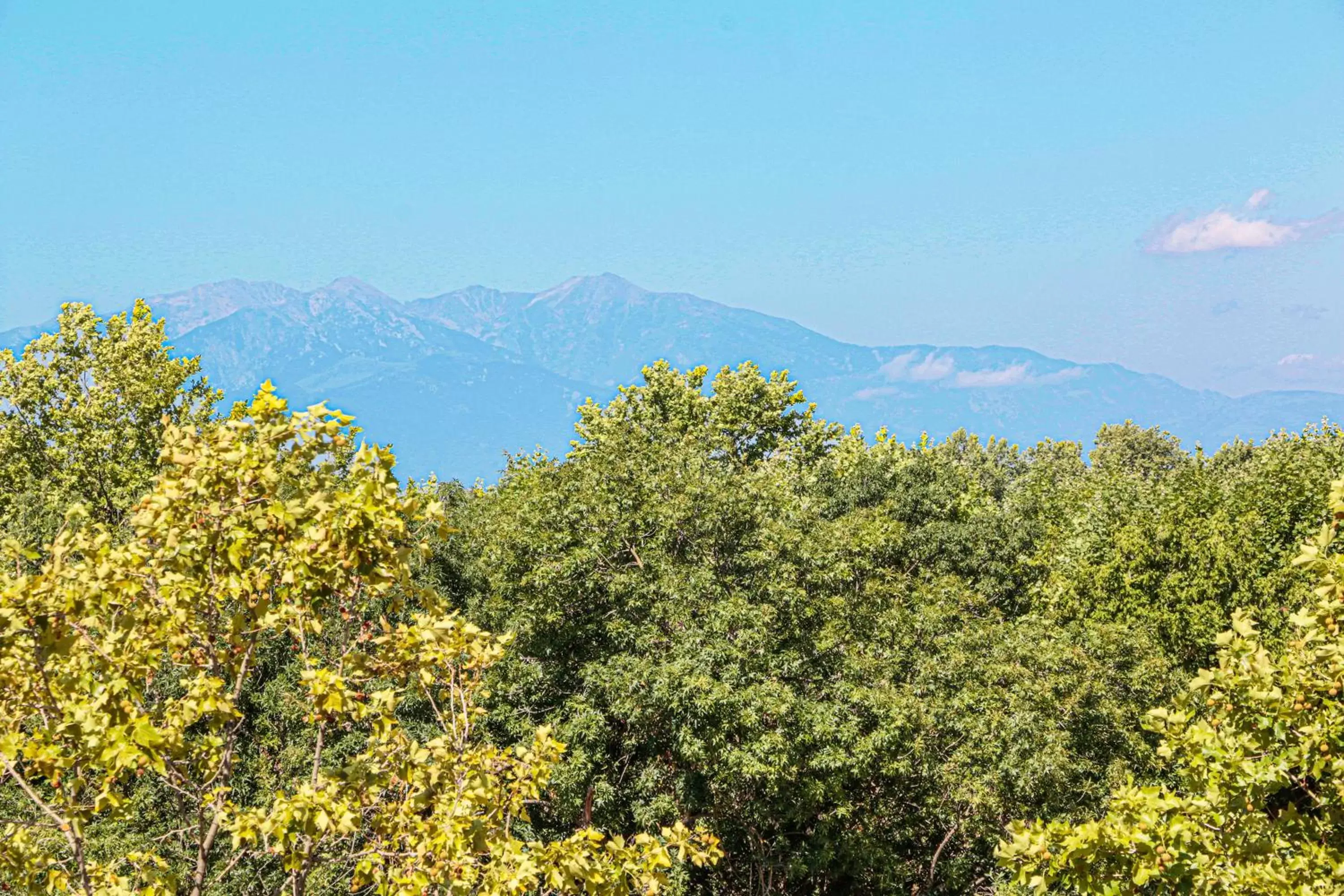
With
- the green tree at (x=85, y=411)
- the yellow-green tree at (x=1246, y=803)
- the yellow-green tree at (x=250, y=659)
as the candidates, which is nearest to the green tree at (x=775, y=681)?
the yellow-green tree at (x=1246, y=803)

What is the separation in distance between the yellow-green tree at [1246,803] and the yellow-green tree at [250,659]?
330cm

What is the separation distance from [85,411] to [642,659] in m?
20.9

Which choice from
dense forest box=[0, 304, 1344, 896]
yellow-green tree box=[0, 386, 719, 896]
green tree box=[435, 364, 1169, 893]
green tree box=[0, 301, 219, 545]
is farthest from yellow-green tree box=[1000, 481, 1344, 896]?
green tree box=[0, 301, 219, 545]

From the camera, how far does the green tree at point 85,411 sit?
28953 millimetres

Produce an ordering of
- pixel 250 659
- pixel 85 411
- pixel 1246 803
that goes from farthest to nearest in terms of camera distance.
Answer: pixel 85 411 → pixel 1246 803 → pixel 250 659

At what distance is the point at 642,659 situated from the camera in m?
17.8

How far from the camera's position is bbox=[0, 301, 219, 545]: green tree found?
28953 millimetres

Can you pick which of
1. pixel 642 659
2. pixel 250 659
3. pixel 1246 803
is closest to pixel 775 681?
pixel 642 659

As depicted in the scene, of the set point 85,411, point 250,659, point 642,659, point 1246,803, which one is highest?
point 85,411

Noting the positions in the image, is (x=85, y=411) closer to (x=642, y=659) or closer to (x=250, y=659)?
(x=642, y=659)

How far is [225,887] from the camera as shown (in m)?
15.8

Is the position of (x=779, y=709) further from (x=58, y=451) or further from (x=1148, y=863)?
(x=58, y=451)

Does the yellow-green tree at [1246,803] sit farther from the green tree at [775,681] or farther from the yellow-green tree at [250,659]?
the green tree at [775,681]

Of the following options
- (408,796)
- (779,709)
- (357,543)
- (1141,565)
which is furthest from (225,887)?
(1141,565)
